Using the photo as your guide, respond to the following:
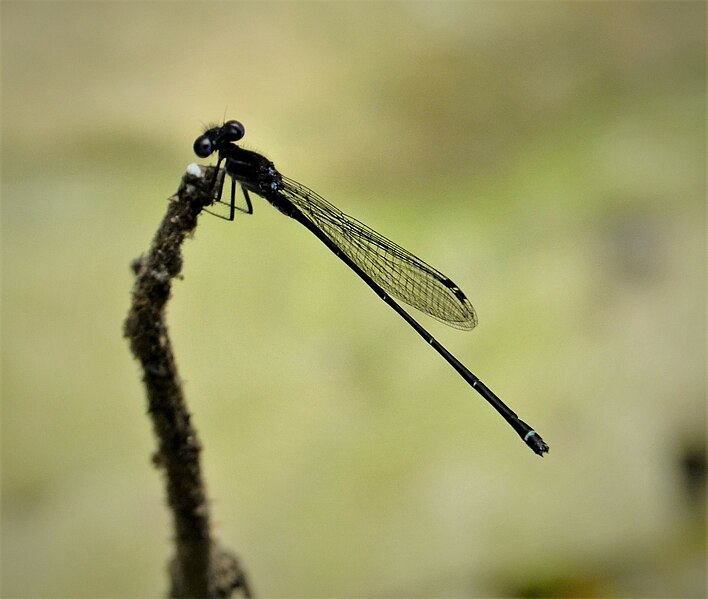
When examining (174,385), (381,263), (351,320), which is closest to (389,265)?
(381,263)

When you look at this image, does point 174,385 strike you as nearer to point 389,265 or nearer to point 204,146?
point 204,146

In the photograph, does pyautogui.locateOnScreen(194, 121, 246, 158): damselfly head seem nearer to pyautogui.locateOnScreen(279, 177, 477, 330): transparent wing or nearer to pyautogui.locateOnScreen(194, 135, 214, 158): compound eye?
pyautogui.locateOnScreen(194, 135, 214, 158): compound eye

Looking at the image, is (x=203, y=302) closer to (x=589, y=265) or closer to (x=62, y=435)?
(x=62, y=435)

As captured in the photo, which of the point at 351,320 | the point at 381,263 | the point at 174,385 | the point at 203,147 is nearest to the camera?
the point at 174,385

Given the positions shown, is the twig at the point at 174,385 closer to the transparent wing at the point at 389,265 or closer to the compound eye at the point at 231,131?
the compound eye at the point at 231,131

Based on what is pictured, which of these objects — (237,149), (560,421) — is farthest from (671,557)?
(237,149)
